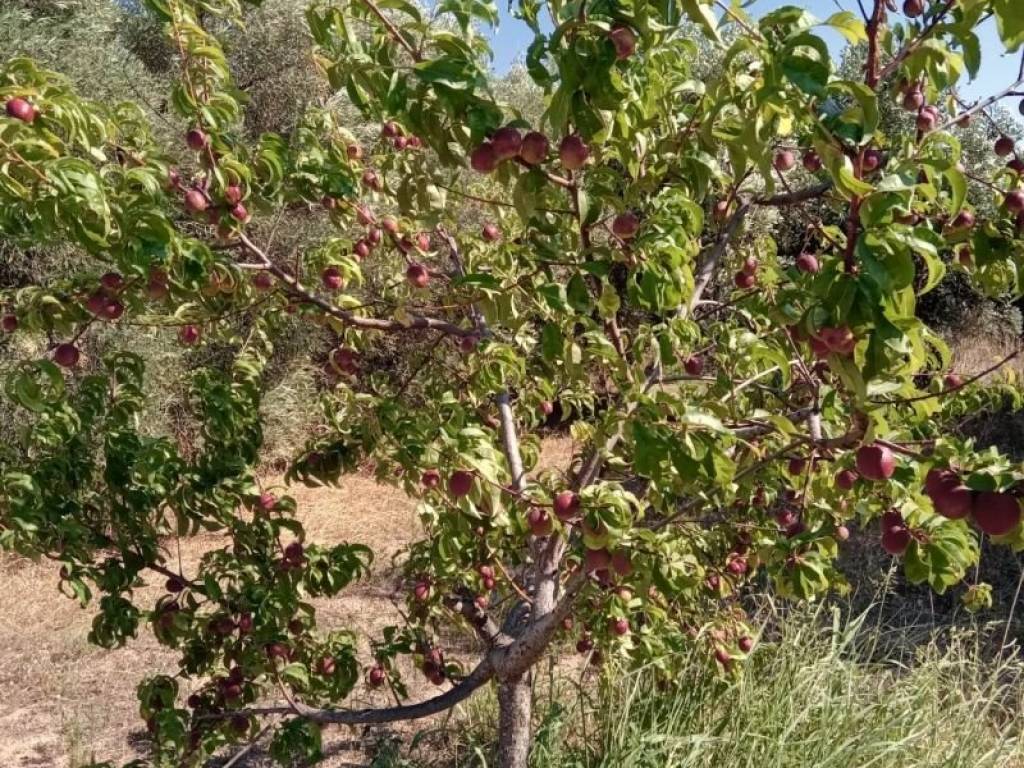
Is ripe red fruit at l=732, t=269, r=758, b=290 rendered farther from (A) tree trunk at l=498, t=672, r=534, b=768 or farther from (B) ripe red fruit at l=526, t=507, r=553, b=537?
(A) tree trunk at l=498, t=672, r=534, b=768

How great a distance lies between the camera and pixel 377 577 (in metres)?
5.52

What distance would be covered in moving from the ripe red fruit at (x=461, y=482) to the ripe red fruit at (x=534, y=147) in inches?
23.3

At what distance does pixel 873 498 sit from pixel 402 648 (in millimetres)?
1596

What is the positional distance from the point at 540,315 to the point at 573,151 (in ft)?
2.51

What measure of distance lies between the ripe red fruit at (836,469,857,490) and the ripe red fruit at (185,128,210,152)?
1459 millimetres

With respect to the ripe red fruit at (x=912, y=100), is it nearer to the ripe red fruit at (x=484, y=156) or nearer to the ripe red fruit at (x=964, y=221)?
the ripe red fruit at (x=964, y=221)

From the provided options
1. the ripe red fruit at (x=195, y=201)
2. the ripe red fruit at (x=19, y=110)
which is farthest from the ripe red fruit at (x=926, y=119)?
the ripe red fruit at (x=19, y=110)

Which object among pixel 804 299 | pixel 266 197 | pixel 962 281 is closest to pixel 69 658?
pixel 266 197

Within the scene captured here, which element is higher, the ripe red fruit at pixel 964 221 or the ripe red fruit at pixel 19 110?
the ripe red fruit at pixel 19 110

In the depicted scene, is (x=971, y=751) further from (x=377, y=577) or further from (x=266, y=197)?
(x=377, y=577)

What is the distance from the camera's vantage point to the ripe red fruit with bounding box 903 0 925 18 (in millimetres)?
1557

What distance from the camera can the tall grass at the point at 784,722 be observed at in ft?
8.65

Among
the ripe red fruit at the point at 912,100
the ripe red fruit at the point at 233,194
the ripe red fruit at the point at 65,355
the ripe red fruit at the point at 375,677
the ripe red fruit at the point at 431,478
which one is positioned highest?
the ripe red fruit at the point at 233,194

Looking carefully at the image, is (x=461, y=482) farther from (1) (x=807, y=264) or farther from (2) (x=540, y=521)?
(1) (x=807, y=264)
